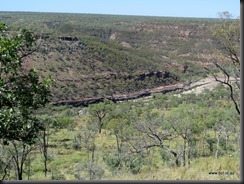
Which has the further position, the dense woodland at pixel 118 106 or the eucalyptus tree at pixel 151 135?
the eucalyptus tree at pixel 151 135

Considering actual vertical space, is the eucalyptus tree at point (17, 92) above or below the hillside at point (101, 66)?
below

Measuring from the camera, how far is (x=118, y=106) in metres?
47.2

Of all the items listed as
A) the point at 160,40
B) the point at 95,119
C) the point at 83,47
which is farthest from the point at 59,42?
the point at 160,40

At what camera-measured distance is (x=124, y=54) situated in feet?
293

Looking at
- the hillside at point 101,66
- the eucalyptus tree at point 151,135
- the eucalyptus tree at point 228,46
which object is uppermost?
the hillside at point 101,66

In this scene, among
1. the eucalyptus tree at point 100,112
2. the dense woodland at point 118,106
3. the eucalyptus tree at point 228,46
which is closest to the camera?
the dense woodland at point 118,106

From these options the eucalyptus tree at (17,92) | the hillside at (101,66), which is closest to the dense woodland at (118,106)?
the eucalyptus tree at (17,92)

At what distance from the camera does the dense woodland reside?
6.09 meters

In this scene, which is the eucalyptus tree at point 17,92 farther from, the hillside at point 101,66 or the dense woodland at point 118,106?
the hillside at point 101,66

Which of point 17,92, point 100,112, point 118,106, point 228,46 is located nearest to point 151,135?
point 228,46

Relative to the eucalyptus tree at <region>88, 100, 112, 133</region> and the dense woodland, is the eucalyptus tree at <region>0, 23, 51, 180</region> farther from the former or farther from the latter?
the eucalyptus tree at <region>88, 100, 112, 133</region>

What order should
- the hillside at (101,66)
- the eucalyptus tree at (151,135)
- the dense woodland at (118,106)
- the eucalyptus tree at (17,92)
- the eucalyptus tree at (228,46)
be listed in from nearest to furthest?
the eucalyptus tree at (17,92), the dense woodland at (118,106), the eucalyptus tree at (228,46), the eucalyptus tree at (151,135), the hillside at (101,66)

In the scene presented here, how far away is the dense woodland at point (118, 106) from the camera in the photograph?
6.09 metres

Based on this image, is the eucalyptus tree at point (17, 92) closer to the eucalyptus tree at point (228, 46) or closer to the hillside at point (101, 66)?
the eucalyptus tree at point (228, 46)
